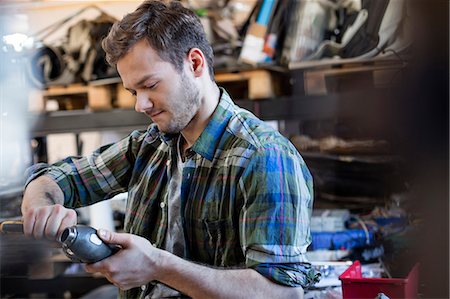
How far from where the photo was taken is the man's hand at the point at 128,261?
875 millimetres

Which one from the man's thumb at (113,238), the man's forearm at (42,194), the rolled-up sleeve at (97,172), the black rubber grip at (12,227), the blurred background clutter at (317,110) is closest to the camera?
the man's thumb at (113,238)

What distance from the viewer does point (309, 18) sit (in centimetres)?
192

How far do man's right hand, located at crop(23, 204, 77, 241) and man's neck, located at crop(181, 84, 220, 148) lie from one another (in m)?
0.26

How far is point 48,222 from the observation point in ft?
3.13

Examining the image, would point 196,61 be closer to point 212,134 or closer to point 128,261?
point 212,134

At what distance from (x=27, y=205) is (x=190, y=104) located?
0.38m

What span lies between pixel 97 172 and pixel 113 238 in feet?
1.29

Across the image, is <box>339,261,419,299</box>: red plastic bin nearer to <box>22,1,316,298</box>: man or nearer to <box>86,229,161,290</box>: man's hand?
<box>22,1,316,298</box>: man

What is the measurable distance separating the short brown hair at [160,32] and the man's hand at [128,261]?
1.05 ft

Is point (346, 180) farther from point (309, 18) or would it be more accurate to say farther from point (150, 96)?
point (150, 96)

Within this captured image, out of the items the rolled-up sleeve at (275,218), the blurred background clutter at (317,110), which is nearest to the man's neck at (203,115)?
the rolled-up sleeve at (275,218)

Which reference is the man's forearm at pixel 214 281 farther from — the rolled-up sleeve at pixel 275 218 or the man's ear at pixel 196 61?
the man's ear at pixel 196 61

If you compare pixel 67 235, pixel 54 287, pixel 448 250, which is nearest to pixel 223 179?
pixel 67 235

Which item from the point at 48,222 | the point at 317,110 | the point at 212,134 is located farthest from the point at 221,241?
the point at 317,110
